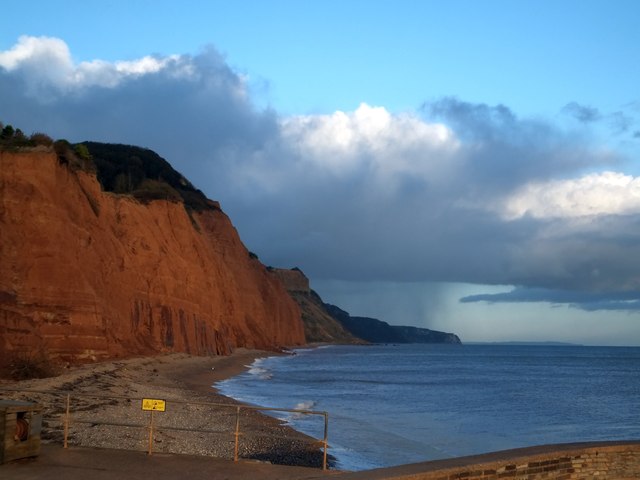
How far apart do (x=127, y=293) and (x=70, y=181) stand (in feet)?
30.3

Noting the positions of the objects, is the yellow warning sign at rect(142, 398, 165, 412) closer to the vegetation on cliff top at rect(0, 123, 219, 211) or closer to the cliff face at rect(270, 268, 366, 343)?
the vegetation on cliff top at rect(0, 123, 219, 211)

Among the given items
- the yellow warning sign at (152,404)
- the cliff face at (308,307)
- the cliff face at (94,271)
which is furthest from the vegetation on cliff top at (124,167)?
the cliff face at (308,307)

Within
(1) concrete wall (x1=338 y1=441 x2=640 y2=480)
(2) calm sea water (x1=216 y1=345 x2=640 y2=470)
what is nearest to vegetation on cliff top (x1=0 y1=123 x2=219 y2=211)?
(2) calm sea water (x1=216 y1=345 x2=640 y2=470)

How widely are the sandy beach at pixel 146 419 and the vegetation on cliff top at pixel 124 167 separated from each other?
10821mm

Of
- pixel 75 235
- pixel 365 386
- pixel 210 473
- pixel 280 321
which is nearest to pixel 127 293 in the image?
pixel 75 235

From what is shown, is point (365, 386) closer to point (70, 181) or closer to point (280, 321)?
point (70, 181)

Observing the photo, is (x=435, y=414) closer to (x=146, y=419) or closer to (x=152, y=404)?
(x=146, y=419)

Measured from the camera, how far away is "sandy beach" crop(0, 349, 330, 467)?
1412 cm

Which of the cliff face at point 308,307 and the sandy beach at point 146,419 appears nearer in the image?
the sandy beach at point 146,419

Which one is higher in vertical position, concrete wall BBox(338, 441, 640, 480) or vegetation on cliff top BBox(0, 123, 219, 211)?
vegetation on cliff top BBox(0, 123, 219, 211)

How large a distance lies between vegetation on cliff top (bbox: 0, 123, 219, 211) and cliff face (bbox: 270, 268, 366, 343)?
8729 centimetres

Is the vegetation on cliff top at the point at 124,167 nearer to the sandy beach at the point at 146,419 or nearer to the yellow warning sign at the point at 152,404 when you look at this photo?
the sandy beach at the point at 146,419

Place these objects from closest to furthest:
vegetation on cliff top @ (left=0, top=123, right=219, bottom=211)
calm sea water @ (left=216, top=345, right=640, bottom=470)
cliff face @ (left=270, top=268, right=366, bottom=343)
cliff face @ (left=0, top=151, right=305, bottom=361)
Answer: calm sea water @ (left=216, top=345, right=640, bottom=470)
cliff face @ (left=0, top=151, right=305, bottom=361)
vegetation on cliff top @ (left=0, top=123, right=219, bottom=211)
cliff face @ (left=270, top=268, right=366, bottom=343)

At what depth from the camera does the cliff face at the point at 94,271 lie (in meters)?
28.2
